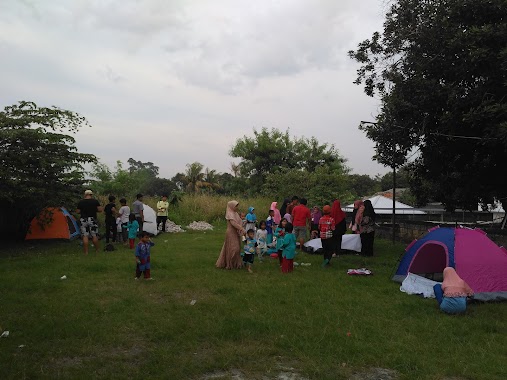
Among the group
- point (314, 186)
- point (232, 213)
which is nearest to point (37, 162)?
point (232, 213)

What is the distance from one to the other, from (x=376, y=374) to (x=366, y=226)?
7.92m

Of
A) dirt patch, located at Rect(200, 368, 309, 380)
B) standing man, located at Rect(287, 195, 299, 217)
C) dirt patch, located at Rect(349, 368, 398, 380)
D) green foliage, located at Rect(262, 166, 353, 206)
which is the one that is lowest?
dirt patch, located at Rect(200, 368, 309, 380)

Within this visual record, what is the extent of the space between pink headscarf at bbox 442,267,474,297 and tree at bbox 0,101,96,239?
10148 mm

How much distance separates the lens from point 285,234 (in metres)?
9.99

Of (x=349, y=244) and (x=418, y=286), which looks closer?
(x=418, y=286)

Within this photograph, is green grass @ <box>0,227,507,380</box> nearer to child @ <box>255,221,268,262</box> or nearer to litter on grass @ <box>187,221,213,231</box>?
child @ <box>255,221,268,262</box>

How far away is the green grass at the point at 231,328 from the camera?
4.55 metres

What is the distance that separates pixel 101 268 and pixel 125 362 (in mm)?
5493

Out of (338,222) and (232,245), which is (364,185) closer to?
(338,222)

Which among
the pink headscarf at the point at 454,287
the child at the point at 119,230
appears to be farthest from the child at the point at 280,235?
the child at the point at 119,230

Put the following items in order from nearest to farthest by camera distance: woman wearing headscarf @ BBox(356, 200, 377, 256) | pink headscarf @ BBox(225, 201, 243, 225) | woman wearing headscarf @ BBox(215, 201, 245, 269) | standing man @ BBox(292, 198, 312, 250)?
woman wearing headscarf @ BBox(215, 201, 245, 269)
pink headscarf @ BBox(225, 201, 243, 225)
woman wearing headscarf @ BBox(356, 200, 377, 256)
standing man @ BBox(292, 198, 312, 250)

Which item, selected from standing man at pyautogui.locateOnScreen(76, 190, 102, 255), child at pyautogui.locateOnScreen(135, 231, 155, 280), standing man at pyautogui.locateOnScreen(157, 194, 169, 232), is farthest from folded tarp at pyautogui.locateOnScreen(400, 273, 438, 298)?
standing man at pyautogui.locateOnScreen(157, 194, 169, 232)

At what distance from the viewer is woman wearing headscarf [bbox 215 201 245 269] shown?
10.2 m

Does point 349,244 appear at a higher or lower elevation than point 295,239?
lower
